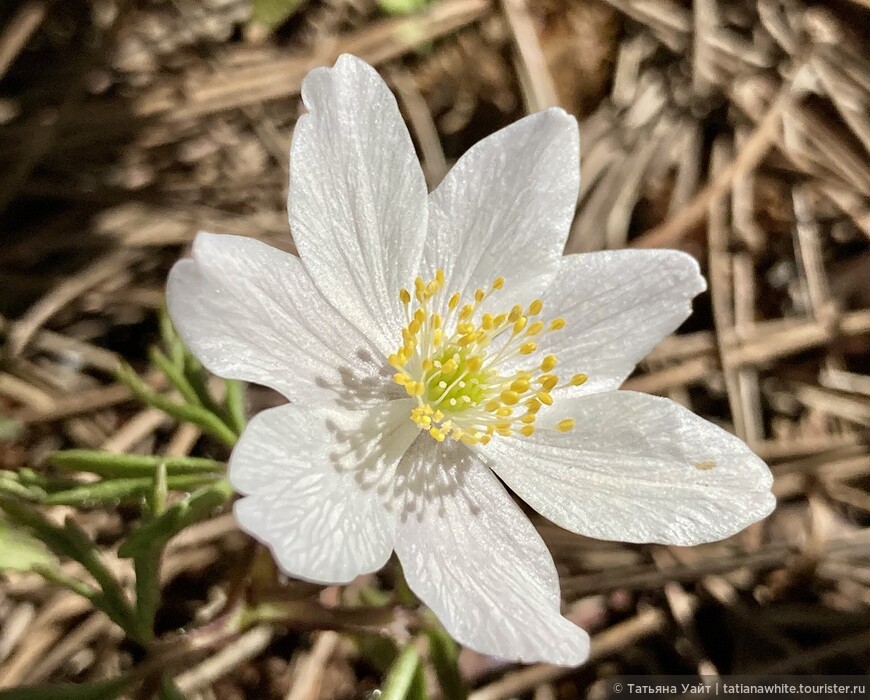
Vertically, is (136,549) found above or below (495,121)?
above

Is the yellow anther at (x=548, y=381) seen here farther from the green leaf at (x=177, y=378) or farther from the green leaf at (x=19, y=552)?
the green leaf at (x=19, y=552)

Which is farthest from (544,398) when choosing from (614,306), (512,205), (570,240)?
(570,240)

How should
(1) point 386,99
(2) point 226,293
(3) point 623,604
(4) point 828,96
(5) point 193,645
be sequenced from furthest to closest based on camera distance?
(4) point 828,96, (3) point 623,604, (5) point 193,645, (1) point 386,99, (2) point 226,293

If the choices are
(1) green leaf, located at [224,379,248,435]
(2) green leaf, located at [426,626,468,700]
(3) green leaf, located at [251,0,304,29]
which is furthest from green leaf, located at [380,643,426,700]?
(3) green leaf, located at [251,0,304,29]

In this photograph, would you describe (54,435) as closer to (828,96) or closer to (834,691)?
(834,691)

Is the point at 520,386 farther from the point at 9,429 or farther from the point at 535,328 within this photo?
the point at 9,429

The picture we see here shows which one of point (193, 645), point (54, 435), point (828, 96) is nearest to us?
point (193, 645)

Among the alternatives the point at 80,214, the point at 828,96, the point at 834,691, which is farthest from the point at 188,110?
the point at 834,691
